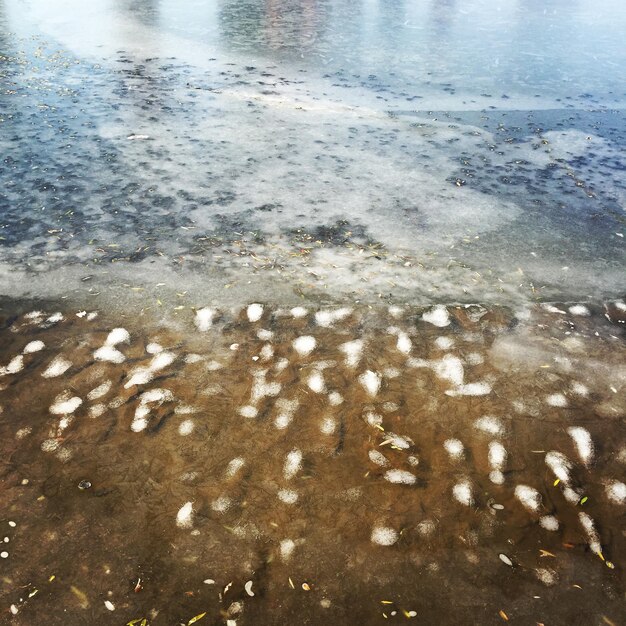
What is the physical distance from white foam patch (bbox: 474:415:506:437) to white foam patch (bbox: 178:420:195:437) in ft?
4.49

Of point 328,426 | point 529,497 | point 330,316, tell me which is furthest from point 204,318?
point 529,497

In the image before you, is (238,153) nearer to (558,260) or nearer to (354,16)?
(558,260)

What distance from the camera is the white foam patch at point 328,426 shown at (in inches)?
Result: 106

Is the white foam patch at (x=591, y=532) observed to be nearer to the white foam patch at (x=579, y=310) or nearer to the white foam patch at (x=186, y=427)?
the white foam patch at (x=579, y=310)

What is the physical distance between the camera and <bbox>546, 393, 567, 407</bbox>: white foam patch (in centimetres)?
288

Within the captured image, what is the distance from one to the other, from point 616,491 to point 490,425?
590mm

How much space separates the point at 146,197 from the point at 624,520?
3.97m

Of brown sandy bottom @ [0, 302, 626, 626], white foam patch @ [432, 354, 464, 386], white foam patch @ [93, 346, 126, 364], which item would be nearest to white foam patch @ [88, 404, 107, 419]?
brown sandy bottom @ [0, 302, 626, 626]

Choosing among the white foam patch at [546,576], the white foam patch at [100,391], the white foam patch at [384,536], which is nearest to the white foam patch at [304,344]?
the white foam patch at [100,391]

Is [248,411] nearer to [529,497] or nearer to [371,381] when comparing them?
[371,381]

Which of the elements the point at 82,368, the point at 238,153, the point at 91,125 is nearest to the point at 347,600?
the point at 82,368

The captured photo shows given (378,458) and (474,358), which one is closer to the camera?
(378,458)

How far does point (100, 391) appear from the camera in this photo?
285 cm

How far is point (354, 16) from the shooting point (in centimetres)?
1212
